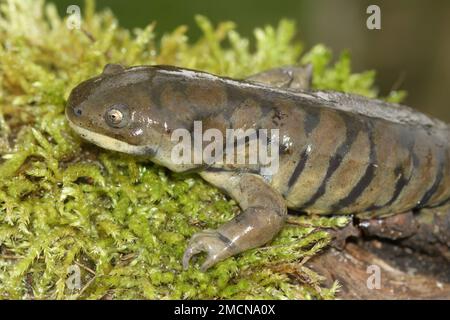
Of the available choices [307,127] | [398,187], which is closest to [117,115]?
[307,127]

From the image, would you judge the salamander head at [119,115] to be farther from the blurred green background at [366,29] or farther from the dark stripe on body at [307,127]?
the blurred green background at [366,29]

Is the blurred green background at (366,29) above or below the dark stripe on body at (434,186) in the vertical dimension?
above

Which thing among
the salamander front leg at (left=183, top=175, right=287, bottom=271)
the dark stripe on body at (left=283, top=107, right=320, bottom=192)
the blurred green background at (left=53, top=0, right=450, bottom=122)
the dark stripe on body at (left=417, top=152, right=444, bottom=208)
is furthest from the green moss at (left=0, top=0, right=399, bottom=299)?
the blurred green background at (left=53, top=0, right=450, bottom=122)

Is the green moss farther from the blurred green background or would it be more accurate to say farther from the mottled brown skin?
the blurred green background

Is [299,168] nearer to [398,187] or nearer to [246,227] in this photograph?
[246,227]

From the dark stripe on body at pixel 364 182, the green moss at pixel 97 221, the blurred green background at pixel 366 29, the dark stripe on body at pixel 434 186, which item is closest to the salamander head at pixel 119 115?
the green moss at pixel 97 221
